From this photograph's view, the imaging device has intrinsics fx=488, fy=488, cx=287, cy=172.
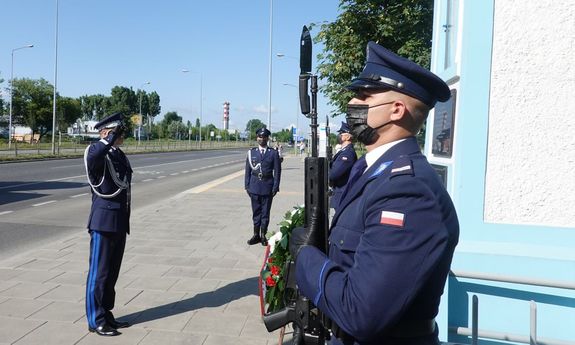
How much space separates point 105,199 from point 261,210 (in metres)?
4.12

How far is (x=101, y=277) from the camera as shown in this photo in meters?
4.24

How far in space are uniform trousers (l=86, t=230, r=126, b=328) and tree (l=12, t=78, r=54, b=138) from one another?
204 ft

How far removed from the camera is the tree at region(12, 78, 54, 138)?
6012 cm

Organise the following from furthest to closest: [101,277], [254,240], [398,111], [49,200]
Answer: [49,200] < [254,240] < [101,277] < [398,111]

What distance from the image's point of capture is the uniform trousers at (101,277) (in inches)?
163

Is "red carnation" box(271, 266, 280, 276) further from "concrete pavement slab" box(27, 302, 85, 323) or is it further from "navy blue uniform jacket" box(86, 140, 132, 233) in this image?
"concrete pavement slab" box(27, 302, 85, 323)

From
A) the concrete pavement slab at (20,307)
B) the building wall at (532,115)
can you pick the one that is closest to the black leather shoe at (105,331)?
the concrete pavement slab at (20,307)

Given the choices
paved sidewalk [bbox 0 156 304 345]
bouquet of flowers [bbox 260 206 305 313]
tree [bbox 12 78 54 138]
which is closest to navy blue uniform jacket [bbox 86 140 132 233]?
paved sidewalk [bbox 0 156 304 345]

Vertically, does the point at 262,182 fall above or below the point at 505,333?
above

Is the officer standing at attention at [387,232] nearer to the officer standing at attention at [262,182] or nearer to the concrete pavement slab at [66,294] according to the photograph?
the concrete pavement slab at [66,294]

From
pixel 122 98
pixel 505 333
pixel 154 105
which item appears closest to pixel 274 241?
pixel 505 333

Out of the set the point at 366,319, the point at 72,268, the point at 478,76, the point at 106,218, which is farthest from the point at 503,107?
the point at 72,268

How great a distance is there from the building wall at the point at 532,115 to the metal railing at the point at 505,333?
0.40 metres

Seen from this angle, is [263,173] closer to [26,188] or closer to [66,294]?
[66,294]
